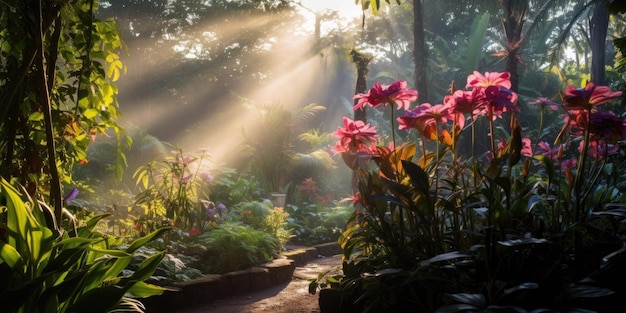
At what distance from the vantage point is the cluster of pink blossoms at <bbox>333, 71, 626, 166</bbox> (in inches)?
78.6

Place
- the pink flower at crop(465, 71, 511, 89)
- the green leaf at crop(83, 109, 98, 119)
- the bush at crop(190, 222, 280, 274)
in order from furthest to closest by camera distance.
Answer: the bush at crop(190, 222, 280, 274) → the green leaf at crop(83, 109, 98, 119) → the pink flower at crop(465, 71, 511, 89)

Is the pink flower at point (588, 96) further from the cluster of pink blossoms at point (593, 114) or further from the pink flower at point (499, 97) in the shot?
the pink flower at point (499, 97)

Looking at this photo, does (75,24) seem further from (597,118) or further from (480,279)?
(597,118)

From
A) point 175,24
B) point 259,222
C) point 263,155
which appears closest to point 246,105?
point 263,155

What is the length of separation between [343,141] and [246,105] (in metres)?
10.9

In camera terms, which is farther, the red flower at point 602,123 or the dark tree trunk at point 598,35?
the dark tree trunk at point 598,35

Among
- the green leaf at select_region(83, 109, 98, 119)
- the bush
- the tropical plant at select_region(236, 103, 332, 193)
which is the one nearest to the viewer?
the green leaf at select_region(83, 109, 98, 119)

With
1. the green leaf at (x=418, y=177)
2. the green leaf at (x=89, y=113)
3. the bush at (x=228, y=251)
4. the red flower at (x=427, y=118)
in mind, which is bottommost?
the bush at (x=228, y=251)

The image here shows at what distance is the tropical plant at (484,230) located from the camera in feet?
5.73

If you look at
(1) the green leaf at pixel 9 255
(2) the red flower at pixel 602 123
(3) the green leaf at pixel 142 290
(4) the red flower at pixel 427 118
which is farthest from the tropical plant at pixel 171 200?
(2) the red flower at pixel 602 123

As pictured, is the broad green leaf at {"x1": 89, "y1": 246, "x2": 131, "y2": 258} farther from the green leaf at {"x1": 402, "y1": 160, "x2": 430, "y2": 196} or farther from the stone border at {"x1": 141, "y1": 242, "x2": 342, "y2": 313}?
the stone border at {"x1": 141, "y1": 242, "x2": 342, "y2": 313}

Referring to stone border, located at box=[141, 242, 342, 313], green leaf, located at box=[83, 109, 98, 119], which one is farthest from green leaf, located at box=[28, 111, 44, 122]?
stone border, located at box=[141, 242, 342, 313]

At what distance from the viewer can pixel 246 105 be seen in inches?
520

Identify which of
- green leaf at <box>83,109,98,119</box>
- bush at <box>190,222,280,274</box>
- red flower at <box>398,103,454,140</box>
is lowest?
bush at <box>190,222,280,274</box>
